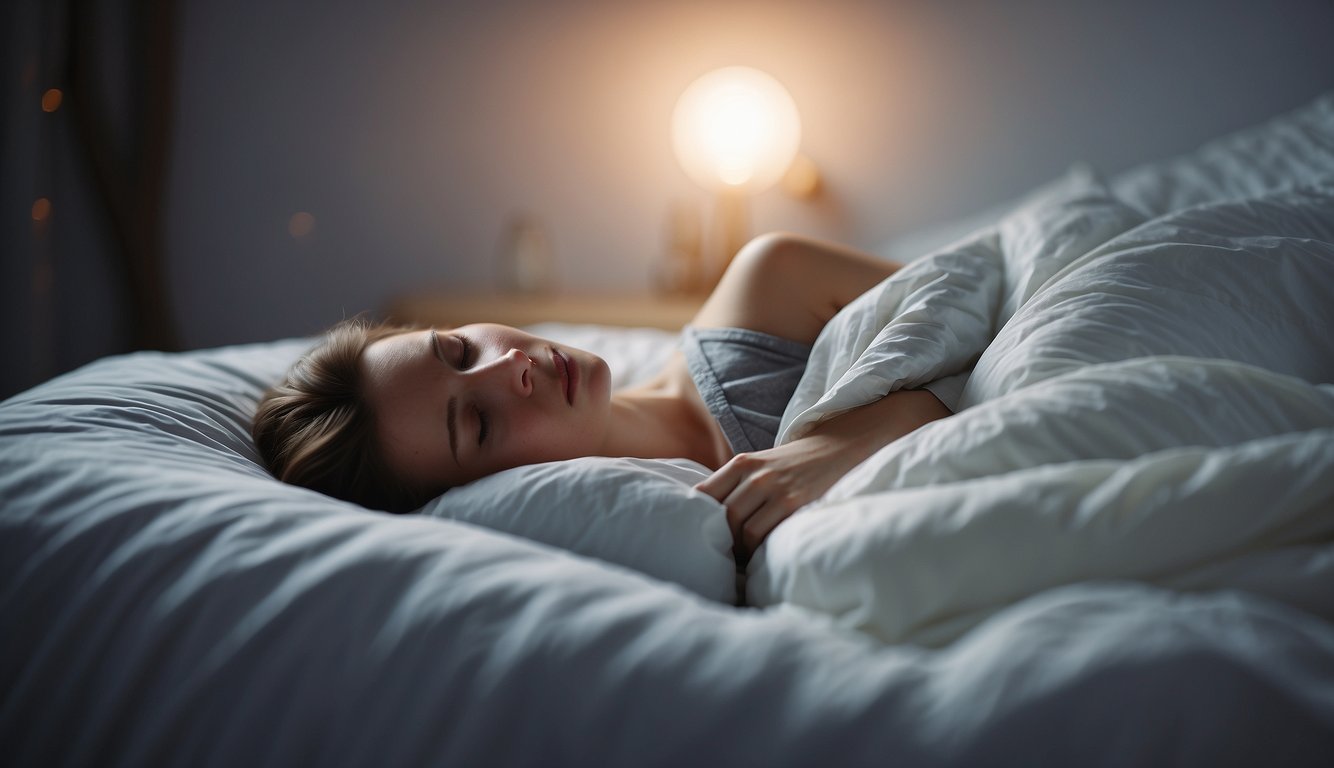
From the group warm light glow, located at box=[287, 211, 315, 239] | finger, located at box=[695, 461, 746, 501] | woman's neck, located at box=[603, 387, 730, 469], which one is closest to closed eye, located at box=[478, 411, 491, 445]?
woman's neck, located at box=[603, 387, 730, 469]

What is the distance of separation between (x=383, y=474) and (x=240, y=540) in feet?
1.08

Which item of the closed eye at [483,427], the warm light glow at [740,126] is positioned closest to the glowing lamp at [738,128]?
the warm light glow at [740,126]

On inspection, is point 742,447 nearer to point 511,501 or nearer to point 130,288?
point 511,501

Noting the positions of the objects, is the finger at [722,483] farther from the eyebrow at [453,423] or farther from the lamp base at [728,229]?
the lamp base at [728,229]

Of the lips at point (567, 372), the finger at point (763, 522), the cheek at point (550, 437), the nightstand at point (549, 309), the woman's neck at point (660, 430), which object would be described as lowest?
the nightstand at point (549, 309)

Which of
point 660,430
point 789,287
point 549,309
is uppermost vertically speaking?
point 789,287

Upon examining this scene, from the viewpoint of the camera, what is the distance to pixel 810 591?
0.54 meters

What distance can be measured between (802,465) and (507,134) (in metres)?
2.01

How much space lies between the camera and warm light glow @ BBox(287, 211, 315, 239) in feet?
8.10

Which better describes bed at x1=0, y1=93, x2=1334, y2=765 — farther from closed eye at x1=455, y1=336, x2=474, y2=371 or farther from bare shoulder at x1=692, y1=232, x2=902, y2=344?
bare shoulder at x1=692, y1=232, x2=902, y2=344

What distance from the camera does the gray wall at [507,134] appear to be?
213 centimetres

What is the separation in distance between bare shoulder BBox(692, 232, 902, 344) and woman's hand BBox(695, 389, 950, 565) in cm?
33

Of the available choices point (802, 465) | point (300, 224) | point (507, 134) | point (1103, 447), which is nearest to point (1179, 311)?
point (1103, 447)

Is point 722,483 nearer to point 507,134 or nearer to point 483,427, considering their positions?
point 483,427
